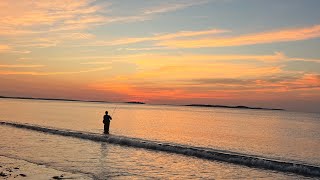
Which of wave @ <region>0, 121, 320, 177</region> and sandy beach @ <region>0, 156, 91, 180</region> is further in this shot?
wave @ <region>0, 121, 320, 177</region>

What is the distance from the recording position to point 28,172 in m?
14.4

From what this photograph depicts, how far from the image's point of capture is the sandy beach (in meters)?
13.5

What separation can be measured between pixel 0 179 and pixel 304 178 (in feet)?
43.8

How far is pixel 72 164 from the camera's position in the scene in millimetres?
17078

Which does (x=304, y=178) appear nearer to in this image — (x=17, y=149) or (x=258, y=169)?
(x=258, y=169)

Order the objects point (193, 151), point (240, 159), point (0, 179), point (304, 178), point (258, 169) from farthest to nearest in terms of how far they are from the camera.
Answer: point (193, 151) → point (240, 159) → point (258, 169) → point (304, 178) → point (0, 179)

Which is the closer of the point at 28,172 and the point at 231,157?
the point at 28,172

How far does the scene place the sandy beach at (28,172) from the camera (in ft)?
44.4

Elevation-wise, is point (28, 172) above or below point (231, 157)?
below

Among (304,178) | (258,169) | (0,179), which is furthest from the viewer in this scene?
(258,169)

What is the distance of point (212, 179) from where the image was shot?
1512 cm

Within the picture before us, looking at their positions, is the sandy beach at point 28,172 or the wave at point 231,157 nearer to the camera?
the sandy beach at point 28,172

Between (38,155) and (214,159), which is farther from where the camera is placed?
(214,159)

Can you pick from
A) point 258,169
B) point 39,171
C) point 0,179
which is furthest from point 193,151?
point 0,179
